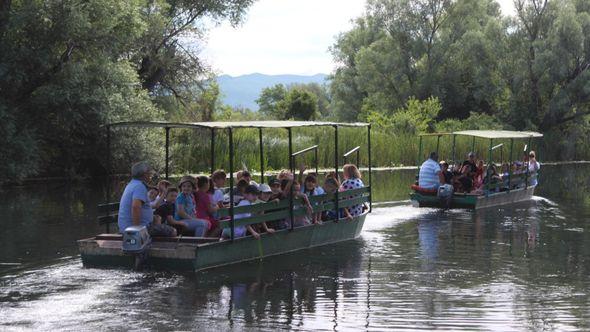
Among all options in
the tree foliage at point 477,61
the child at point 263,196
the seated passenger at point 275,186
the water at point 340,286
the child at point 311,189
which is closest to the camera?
the water at point 340,286

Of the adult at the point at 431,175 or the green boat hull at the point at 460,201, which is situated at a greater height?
the adult at the point at 431,175

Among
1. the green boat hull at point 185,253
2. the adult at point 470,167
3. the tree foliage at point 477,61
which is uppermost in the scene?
the tree foliage at point 477,61

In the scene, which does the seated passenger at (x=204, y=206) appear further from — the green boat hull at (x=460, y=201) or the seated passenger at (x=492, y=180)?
the seated passenger at (x=492, y=180)

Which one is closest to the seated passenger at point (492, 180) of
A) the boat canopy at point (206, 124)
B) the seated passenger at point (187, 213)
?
the boat canopy at point (206, 124)

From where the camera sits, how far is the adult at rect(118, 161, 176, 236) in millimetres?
14258

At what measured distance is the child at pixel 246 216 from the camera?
15164mm

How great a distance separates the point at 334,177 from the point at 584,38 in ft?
149

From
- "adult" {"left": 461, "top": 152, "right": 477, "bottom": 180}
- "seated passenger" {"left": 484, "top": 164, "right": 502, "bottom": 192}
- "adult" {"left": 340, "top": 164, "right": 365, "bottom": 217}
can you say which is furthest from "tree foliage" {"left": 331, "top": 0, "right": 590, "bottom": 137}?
"adult" {"left": 340, "top": 164, "right": 365, "bottom": 217}

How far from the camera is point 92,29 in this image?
105 ft

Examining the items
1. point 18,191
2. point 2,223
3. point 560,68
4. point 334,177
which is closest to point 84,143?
point 18,191

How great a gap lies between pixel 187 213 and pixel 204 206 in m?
0.54

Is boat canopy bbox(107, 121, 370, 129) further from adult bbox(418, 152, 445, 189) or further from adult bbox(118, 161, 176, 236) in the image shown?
adult bbox(418, 152, 445, 189)

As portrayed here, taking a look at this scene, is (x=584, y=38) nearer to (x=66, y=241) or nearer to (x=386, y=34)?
(x=386, y=34)

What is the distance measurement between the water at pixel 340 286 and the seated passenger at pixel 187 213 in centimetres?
95
